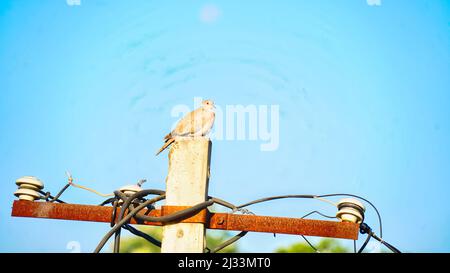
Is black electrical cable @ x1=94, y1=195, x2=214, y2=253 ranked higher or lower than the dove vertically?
lower

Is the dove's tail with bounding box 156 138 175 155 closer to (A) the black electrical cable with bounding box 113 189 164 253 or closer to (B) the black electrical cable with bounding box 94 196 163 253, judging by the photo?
(A) the black electrical cable with bounding box 113 189 164 253

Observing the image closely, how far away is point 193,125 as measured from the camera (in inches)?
301

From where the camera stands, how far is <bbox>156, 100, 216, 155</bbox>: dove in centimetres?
750

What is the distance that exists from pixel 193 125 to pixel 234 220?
3.22 metres

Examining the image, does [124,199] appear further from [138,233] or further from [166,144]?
[166,144]

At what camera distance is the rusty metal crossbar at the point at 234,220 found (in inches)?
181

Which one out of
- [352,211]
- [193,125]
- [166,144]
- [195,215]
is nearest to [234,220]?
[195,215]

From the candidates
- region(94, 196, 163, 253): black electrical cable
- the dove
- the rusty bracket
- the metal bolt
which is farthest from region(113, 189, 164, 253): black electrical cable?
the dove

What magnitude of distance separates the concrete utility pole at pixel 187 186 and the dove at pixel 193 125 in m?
2.71

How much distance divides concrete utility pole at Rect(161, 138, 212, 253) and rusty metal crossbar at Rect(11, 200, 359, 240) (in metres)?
0.17
